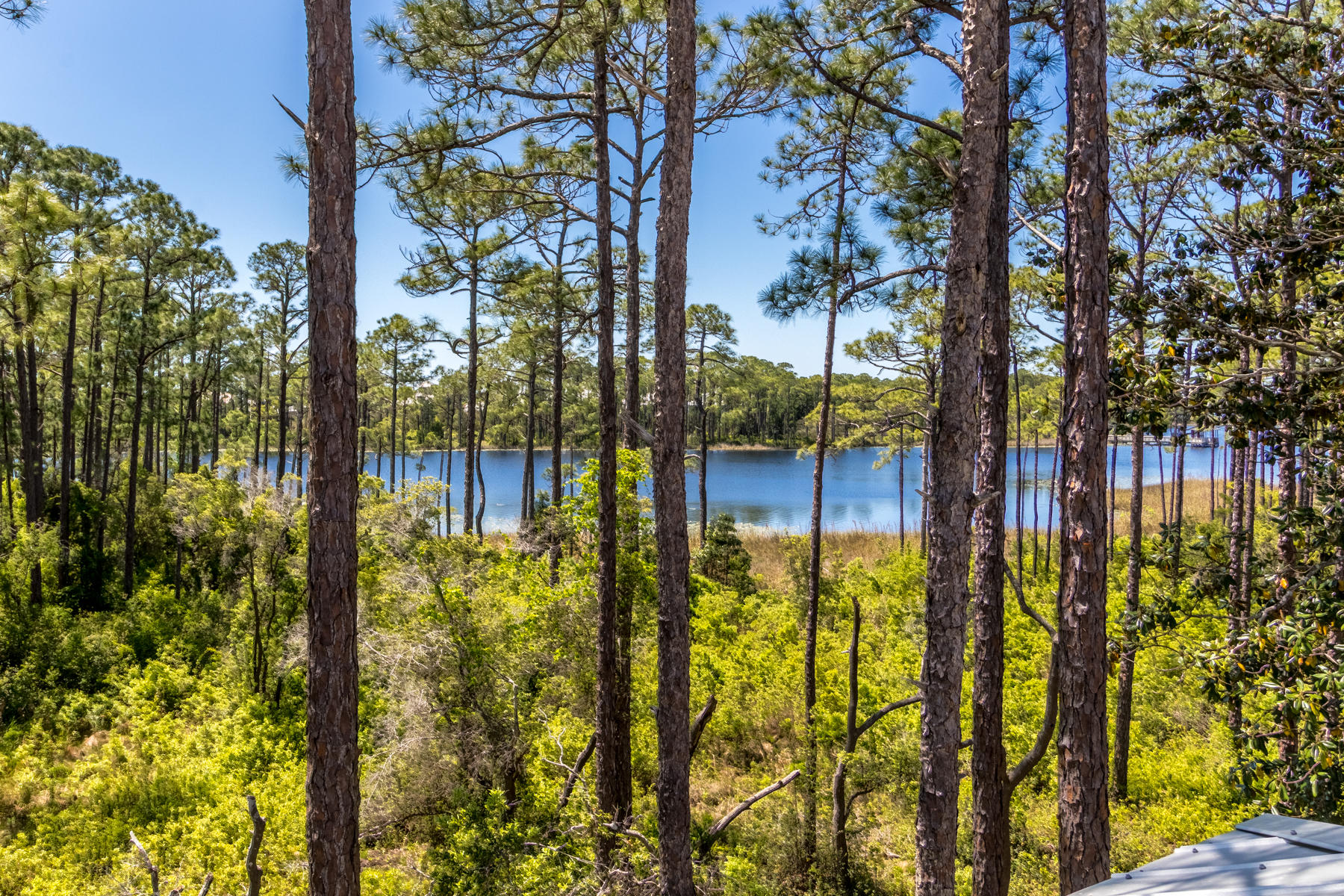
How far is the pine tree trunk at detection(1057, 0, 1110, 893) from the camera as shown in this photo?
3.59 m

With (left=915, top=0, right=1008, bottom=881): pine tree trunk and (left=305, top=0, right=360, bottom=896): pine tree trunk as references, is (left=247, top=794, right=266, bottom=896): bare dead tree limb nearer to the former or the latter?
(left=305, top=0, right=360, bottom=896): pine tree trunk

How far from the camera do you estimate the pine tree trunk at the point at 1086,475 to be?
3592 mm

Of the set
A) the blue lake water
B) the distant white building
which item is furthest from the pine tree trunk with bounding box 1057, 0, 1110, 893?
the blue lake water

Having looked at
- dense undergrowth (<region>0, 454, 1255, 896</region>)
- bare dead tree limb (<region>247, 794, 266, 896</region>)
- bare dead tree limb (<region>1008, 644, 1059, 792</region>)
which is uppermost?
bare dead tree limb (<region>1008, 644, 1059, 792</region>)

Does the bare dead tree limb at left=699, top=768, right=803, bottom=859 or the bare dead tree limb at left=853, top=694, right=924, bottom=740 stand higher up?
the bare dead tree limb at left=853, top=694, right=924, bottom=740

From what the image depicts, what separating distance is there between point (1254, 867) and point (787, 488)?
147ft

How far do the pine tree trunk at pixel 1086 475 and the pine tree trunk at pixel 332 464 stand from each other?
4063mm

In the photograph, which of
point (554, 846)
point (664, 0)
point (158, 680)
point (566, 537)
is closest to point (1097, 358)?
point (664, 0)

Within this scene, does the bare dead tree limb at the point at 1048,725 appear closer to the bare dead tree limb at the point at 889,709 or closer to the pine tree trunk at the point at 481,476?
the bare dead tree limb at the point at 889,709

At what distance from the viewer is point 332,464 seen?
349cm

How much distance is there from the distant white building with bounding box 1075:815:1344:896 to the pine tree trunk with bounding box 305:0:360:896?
11.3 feet

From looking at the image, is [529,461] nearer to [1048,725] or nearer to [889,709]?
[889,709]

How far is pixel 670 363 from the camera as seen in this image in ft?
13.7

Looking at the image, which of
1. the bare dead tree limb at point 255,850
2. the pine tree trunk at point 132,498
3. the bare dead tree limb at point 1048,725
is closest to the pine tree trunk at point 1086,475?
the bare dead tree limb at point 1048,725
